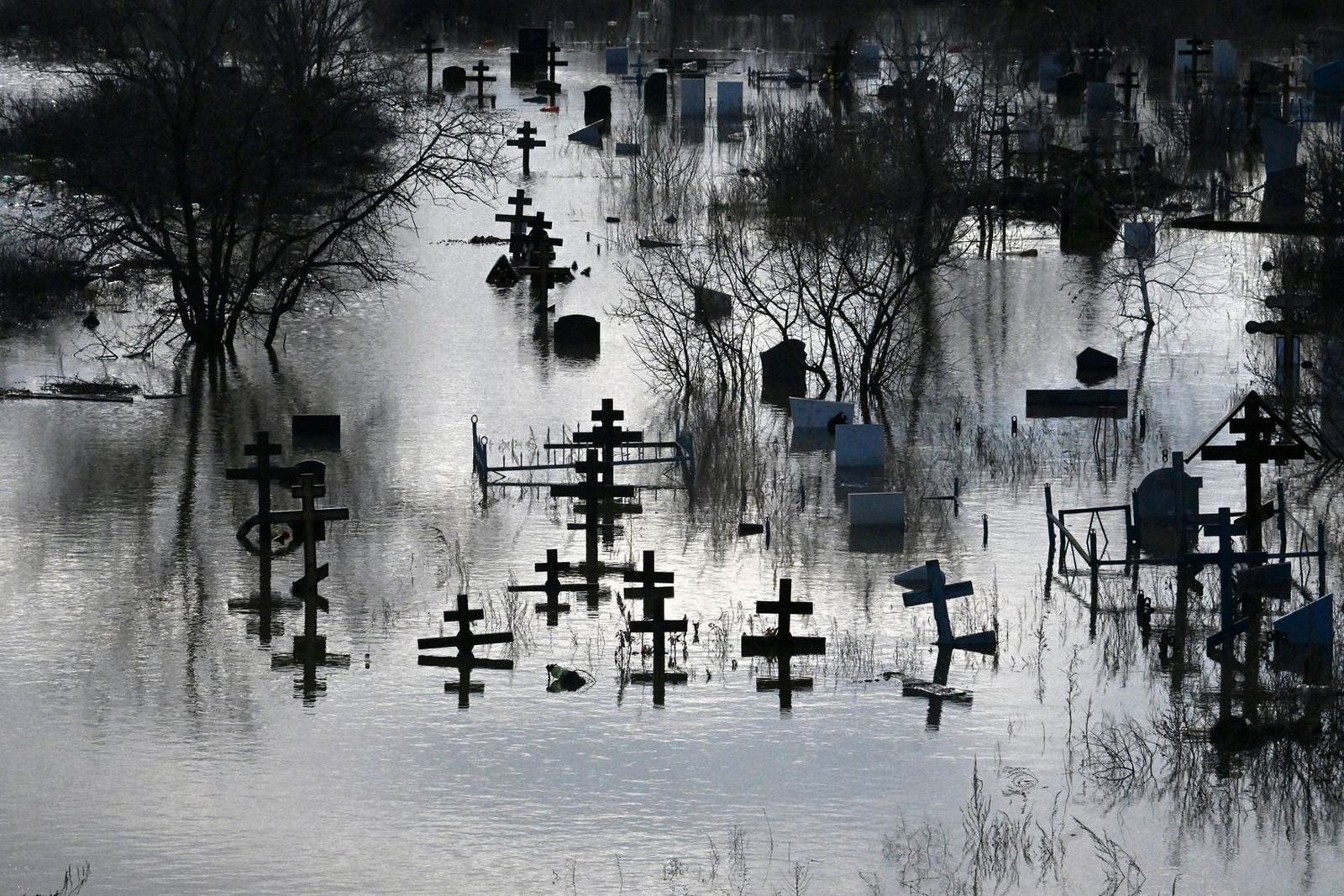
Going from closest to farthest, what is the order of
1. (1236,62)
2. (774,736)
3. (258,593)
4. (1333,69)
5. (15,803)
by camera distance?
(15,803)
(774,736)
(258,593)
(1333,69)
(1236,62)

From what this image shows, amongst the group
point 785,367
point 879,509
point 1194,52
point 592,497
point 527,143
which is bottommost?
point 879,509

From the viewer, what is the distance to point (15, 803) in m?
12.3

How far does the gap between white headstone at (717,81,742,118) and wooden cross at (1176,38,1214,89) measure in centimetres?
1230

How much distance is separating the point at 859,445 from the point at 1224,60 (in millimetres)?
35306

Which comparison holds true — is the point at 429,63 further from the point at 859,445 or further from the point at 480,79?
the point at 859,445

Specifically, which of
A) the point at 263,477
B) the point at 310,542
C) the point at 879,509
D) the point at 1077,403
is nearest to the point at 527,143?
the point at 1077,403

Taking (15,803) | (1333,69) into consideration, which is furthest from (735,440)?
(1333,69)

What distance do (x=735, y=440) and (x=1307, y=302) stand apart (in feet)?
27.9

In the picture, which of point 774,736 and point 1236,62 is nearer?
point 774,736

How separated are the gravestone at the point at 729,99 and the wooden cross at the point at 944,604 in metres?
33.9

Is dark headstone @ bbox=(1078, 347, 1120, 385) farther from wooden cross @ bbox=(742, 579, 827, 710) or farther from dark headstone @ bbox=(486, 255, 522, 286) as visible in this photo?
wooden cross @ bbox=(742, 579, 827, 710)

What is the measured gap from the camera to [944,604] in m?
14.9

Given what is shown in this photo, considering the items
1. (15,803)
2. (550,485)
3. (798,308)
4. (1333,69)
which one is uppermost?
(1333,69)

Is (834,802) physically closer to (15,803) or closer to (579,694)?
(579,694)
